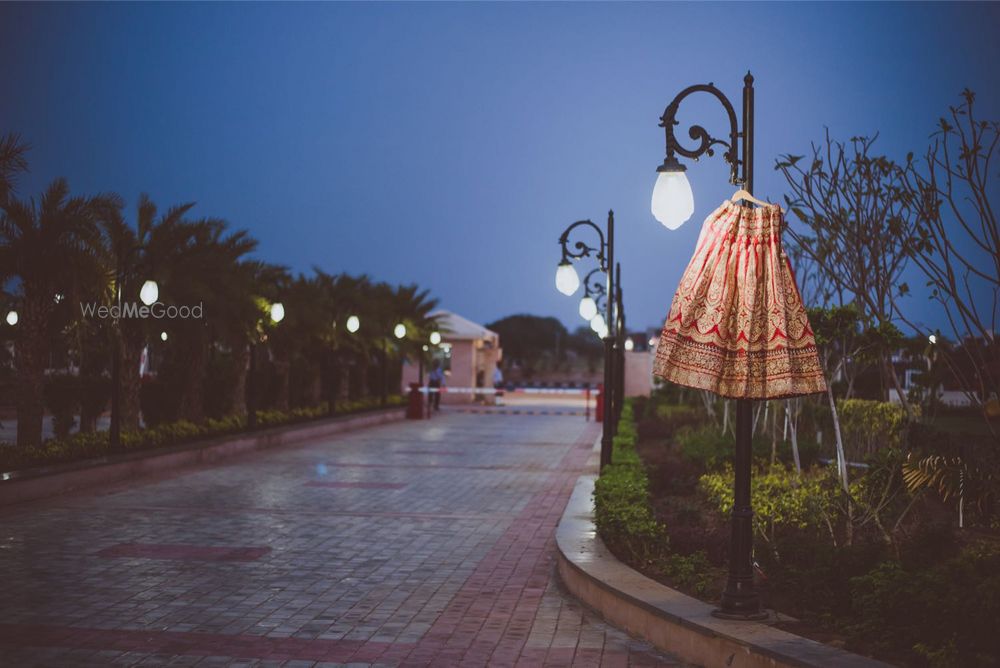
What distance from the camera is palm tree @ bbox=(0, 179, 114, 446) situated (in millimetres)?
16125

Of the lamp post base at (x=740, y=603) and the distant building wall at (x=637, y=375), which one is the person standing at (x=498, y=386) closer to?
the distant building wall at (x=637, y=375)

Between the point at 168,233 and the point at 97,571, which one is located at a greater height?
the point at 168,233

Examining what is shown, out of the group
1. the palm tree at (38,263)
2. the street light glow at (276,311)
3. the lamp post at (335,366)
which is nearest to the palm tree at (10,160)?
the palm tree at (38,263)

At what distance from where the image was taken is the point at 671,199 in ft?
23.0

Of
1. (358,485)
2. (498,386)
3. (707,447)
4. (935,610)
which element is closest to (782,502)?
(935,610)

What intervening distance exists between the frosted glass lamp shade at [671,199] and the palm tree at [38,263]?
11.6 m

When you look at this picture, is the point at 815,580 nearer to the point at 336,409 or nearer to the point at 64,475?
the point at 64,475

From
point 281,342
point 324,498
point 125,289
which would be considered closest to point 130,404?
point 125,289

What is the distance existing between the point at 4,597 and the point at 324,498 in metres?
6.78

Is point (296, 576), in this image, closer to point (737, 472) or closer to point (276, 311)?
point (737, 472)

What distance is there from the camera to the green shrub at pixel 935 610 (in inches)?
224

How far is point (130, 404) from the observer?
19.9 meters

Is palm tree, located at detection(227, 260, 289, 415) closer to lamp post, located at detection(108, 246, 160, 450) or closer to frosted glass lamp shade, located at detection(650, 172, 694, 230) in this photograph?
lamp post, located at detection(108, 246, 160, 450)

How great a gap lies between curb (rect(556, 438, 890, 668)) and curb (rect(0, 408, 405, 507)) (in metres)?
Answer: 7.45
